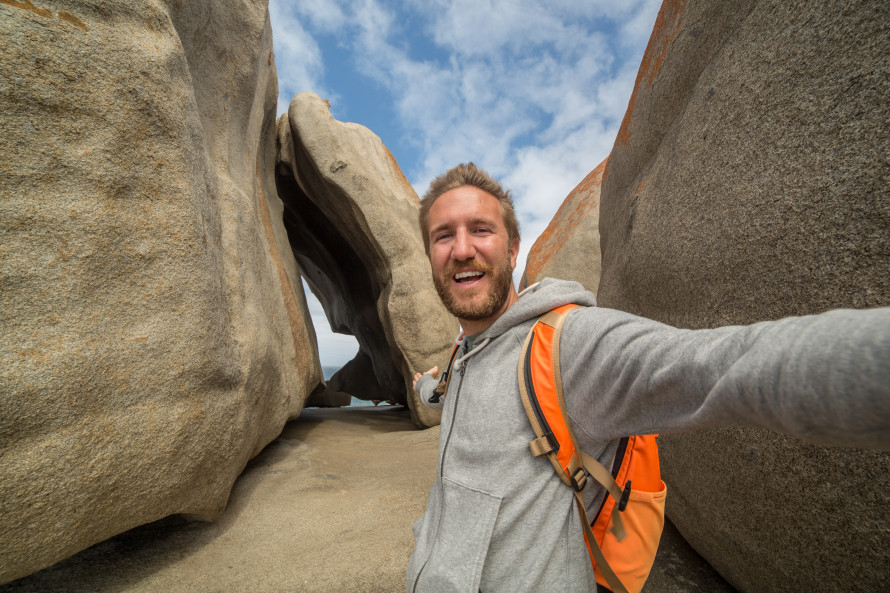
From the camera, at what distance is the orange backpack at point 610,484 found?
1.19 metres

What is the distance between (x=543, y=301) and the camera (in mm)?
1392

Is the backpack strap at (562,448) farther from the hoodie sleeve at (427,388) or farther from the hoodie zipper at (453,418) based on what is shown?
the hoodie sleeve at (427,388)

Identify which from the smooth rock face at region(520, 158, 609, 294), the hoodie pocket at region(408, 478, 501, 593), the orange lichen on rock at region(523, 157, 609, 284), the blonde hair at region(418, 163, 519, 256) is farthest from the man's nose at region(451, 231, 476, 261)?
the orange lichen on rock at region(523, 157, 609, 284)

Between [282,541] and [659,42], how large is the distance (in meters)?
4.02

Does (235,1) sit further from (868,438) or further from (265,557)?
(868,438)

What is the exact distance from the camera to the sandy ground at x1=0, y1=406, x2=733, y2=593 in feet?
→ 6.82

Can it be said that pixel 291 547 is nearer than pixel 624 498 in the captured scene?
No

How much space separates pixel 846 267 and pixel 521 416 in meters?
1.09

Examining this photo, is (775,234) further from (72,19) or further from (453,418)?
(72,19)

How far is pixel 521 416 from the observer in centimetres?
131

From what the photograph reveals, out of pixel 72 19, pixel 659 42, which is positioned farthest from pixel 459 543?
pixel 659 42

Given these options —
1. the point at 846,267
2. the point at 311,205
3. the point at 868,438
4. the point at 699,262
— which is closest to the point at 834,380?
the point at 868,438

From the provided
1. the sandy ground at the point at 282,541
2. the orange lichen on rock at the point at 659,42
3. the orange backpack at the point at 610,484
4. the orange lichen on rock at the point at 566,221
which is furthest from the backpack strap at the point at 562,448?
the orange lichen on rock at the point at 566,221

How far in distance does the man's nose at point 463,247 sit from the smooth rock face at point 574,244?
5.22m
